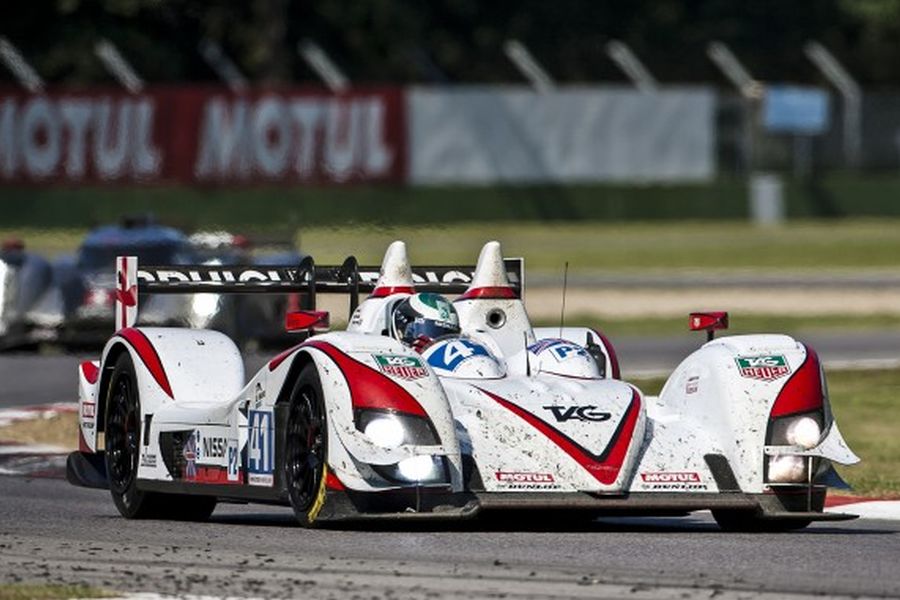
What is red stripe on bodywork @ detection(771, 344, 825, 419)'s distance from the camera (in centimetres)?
1072

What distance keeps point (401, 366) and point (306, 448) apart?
1.97 ft

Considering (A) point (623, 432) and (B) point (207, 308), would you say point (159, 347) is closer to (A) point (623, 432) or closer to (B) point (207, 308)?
(A) point (623, 432)

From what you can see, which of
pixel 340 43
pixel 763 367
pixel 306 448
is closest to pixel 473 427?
pixel 306 448

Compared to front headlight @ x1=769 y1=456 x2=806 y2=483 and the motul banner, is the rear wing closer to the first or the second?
front headlight @ x1=769 y1=456 x2=806 y2=483

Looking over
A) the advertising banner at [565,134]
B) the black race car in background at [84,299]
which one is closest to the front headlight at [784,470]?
the black race car in background at [84,299]

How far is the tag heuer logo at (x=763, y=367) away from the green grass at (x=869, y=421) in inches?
103

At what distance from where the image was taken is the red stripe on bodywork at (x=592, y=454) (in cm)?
1028

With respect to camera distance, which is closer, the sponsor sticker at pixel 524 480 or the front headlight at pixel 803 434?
the sponsor sticker at pixel 524 480

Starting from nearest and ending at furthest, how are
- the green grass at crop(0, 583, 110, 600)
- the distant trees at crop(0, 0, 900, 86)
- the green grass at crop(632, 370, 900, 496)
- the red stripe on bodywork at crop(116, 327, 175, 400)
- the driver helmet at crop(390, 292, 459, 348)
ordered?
the green grass at crop(0, 583, 110, 600) → the driver helmet at crop(390, 292, 459, 348) → the red stripe on bodywork at crop(116, 327, 175, 400) → the green grass at crop(632, 370, 900, 496) → the distant trees at crop(0, 0, 900, 86)

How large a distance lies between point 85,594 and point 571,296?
26295 millimetres

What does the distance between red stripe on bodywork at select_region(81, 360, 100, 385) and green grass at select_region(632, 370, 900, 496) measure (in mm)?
4131

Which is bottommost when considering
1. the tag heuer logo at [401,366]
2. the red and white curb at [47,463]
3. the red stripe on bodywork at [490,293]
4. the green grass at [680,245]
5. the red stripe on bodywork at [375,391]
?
the red and white curb at [47,463]

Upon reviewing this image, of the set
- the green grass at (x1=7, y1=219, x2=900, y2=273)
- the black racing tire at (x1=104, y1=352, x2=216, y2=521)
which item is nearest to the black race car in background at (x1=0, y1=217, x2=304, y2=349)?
the green grass at (x1=7, y1=219, x2=900, y2=273)

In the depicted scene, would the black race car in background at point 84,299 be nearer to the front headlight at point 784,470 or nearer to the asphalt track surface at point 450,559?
the asphalt track surface at point 450,559
